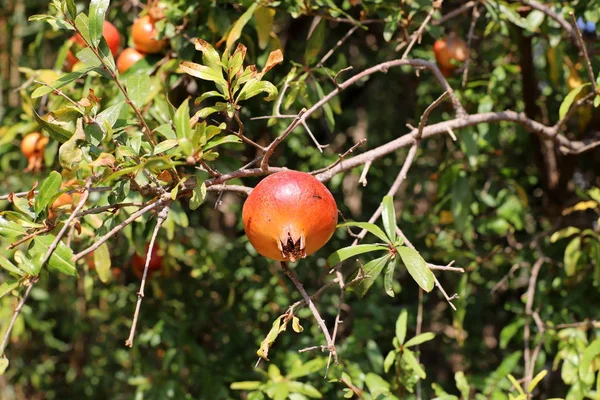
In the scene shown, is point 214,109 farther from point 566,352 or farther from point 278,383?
point 566,352

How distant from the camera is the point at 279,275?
81.1 inches

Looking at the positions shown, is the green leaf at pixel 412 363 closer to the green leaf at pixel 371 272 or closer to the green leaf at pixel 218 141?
the green leaf at pixel 371 272

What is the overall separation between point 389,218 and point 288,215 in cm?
24

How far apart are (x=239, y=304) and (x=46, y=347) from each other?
1.59 metres

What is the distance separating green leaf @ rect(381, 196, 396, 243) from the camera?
1124 millimetres

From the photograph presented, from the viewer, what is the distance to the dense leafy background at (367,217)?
1603mm

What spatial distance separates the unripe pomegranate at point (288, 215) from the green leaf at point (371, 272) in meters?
0.12

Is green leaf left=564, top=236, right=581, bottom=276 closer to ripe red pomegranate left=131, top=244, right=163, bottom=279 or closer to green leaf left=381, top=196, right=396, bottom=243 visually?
green leaf left=381, top=196, right=396, bottom=243

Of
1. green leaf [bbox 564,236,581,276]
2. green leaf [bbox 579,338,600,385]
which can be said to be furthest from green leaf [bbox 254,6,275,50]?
green leaf [bbox 579,338,600,385]

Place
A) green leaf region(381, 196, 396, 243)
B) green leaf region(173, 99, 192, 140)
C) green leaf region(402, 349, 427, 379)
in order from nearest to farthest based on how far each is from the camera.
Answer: green leaf region(173, 99, 192, 140)
green leaf region(381, 196, 396, 243)
green leaf region(402, 349, 427, 379)

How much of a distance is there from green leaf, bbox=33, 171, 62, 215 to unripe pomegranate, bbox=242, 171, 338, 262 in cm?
30

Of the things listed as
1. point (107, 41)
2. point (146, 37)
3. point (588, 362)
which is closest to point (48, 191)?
point (146, 37)

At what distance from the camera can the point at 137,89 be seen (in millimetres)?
1187

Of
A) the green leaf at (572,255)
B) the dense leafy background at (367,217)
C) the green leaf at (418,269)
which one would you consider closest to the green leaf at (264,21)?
the dense leafy background at (367,217)
